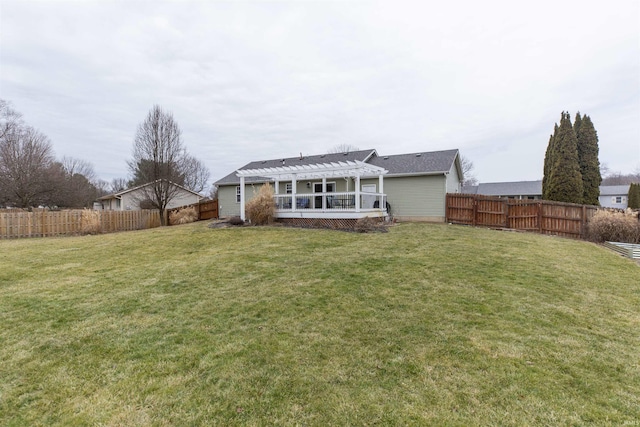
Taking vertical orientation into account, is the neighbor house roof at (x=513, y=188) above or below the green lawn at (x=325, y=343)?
above

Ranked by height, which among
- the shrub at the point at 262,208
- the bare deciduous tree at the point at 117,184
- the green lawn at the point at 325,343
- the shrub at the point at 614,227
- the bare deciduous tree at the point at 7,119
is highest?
the bare deciduous tree at the point at 7,119

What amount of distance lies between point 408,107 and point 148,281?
19.0 m

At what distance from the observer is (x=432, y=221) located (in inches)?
625

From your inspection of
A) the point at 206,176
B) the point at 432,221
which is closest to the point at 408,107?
the point at 432,221

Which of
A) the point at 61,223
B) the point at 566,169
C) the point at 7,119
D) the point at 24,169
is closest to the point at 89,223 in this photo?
the point at 61,223

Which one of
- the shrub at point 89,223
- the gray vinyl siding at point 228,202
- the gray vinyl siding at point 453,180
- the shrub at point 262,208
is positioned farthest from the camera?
the gray vinyl siding at point 228,202

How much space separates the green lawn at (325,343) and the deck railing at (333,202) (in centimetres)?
673

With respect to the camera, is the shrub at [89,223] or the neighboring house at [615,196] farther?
the neighboring house at [615,196]

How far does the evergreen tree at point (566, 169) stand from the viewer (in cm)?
1689

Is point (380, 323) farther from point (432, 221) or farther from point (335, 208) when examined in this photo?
point (432, 221)

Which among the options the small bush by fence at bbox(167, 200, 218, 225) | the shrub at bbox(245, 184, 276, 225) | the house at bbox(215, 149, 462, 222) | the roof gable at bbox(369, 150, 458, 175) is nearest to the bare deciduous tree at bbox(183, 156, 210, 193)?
the small bush by fence at bbox(167, 200, 218, 225)

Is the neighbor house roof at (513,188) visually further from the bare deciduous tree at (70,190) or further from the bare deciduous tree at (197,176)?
the bare deciduous tree at (70,190)

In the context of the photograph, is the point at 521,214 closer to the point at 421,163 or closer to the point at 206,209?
the point at 421,163

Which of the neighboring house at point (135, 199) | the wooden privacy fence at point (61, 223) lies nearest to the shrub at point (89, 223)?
the wooden privacy fence at point (61, 223)
